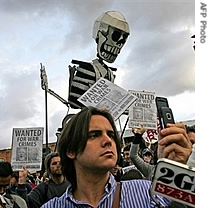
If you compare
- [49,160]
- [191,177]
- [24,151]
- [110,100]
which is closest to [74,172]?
[191,177]

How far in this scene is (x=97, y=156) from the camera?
5.77 ft

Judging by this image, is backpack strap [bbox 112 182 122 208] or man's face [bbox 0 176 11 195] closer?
backpack strap [bbox 112 182 122 208]

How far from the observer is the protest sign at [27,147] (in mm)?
6001

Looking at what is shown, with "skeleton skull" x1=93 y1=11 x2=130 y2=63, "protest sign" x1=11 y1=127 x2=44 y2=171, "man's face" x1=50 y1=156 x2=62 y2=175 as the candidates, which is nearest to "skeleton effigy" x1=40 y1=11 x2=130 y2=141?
"skeleton skull" x1=93 y1=11 x2=130 y2=63

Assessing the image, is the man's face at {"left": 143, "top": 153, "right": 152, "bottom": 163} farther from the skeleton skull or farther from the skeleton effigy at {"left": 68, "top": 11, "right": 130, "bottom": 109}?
the skeleton skull

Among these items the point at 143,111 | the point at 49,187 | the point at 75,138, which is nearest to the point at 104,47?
the point at 143,111

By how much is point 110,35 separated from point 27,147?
5.58 meters

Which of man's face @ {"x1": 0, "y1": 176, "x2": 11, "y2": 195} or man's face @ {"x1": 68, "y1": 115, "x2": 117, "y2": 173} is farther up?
man's face @ {"x1": 68, "y1": 115, "x2": 117, "y2": 173}

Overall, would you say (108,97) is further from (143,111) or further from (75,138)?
(75,138)

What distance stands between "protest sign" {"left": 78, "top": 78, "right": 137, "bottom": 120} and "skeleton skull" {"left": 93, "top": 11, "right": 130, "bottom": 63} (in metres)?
5.70

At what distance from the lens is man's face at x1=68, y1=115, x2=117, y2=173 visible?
1743 mm

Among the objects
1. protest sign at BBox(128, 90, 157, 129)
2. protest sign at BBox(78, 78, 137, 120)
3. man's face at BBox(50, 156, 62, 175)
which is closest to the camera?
man's face at BBox(50, 156, 62, 175)

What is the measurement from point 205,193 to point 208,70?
0.84 feet

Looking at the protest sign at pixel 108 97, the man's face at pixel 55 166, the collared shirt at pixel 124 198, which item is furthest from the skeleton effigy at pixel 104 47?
the collared shirt at pixel 124 198
